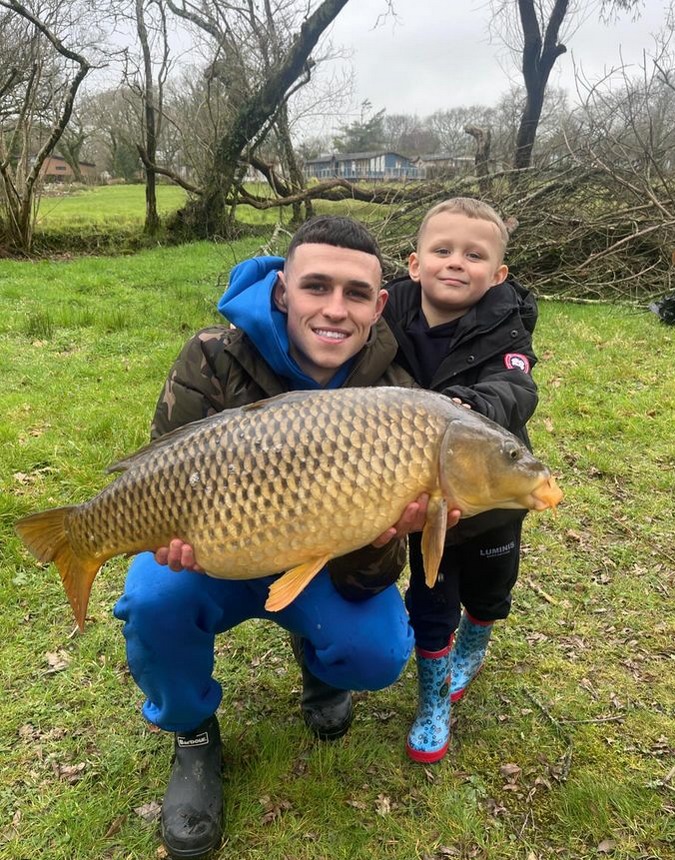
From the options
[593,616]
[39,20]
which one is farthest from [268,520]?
[39,20]

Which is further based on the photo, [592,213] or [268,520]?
[592,213]

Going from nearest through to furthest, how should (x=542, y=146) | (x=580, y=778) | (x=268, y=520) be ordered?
(x=268, y=520)
(x=580, y=778)
(x=542, y=146)

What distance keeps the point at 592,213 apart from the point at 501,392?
6.77m

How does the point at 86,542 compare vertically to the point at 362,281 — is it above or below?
below

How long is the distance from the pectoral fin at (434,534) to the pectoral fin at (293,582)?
0.18 metres

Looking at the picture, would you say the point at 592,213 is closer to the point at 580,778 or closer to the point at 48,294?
the point at 48,294

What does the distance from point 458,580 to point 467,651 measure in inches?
11.7

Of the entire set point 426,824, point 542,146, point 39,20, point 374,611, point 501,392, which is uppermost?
point 39,20

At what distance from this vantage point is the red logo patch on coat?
152 cm

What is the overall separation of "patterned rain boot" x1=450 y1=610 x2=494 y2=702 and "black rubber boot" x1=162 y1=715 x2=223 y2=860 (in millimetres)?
673

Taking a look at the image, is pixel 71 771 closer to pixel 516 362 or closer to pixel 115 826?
pixel 115 826

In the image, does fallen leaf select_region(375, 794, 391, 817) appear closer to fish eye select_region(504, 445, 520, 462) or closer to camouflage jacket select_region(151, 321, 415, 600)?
camouflage jacket select_region(151, 321, 415, 600)

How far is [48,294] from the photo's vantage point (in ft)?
20.9

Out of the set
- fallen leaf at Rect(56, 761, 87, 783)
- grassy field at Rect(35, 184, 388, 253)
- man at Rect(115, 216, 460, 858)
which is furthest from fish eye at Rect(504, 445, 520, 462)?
grassy field at Rect(35, 184, 388, 253)
